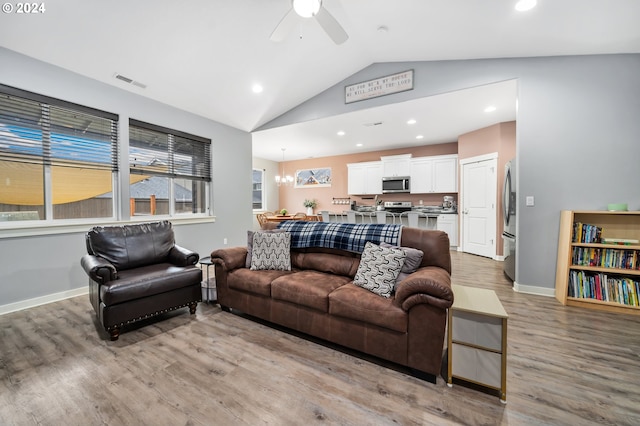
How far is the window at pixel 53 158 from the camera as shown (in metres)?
2.70

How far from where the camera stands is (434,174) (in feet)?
20.6

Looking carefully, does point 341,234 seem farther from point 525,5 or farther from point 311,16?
point 525,5

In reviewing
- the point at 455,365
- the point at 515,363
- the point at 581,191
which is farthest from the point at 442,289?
the point at 581,191

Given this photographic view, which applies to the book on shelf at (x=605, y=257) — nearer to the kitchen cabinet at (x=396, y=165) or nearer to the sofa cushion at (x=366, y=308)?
the sofa cushion at (x=366, y=308)

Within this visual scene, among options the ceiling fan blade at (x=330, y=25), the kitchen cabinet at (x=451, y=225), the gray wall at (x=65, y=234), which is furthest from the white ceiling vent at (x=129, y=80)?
the kitchen cabinet at (x=451, y=225)

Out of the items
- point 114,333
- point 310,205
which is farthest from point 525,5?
point 310,205

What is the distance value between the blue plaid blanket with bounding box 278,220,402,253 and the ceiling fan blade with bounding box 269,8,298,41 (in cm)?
191

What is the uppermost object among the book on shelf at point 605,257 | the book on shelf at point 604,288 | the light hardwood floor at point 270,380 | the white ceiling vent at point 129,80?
the white ceiling vent at point 129,80

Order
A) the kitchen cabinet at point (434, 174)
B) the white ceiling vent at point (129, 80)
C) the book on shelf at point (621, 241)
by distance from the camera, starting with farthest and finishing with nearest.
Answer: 1. the kitchen cabinet at point (434, 174)
2. the white ceiling vent at point (129, 80)
3. the book on shelf at point (621, 241)

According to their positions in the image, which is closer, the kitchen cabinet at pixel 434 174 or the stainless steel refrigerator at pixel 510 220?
the stainless steel refrigerator at pixel 510 220

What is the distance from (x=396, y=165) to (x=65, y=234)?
6.57 meters

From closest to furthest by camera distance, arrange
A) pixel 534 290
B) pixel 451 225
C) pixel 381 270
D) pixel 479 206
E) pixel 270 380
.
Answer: pixel 270 380, pixel 381 270, pixel 534 290, pixel 479 206, pixel 451 225

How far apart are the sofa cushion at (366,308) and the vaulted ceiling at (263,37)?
2.43 m

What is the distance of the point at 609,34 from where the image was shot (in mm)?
2523
